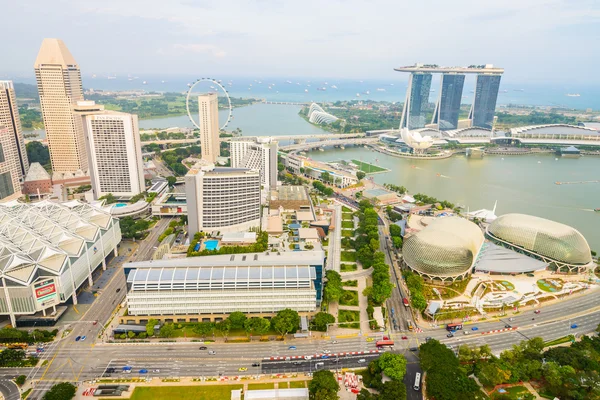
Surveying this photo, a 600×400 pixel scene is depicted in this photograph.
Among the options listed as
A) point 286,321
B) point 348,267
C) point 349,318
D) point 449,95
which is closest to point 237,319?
point 286,321

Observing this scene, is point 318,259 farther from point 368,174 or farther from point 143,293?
point 368,174

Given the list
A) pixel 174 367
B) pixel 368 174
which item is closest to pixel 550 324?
pixel 174 367

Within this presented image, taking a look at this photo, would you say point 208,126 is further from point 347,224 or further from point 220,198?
point 347,224

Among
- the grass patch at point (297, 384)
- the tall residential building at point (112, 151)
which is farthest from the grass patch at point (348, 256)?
the tall residential building at point (112, 151)

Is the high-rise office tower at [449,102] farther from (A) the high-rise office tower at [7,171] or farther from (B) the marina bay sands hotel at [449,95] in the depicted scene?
(A) the high-rise office tower at [7,171]

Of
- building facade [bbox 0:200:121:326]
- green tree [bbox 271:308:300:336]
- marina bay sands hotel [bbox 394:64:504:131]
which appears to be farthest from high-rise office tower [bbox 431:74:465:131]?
green tree [bbox 271:308:300:336]
